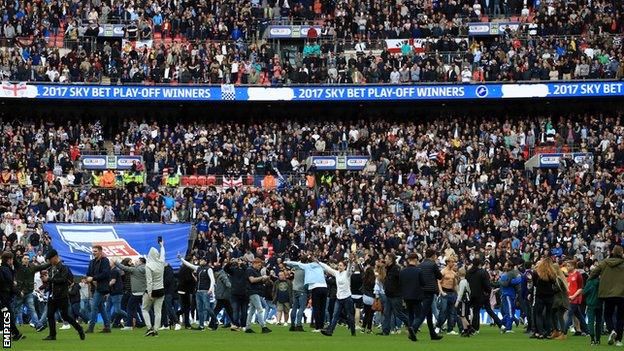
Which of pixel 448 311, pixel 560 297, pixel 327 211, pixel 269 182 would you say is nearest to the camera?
pixel 560 297

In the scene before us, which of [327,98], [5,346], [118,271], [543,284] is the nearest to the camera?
[5,346]

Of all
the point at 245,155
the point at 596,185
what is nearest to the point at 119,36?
the point at 245,155

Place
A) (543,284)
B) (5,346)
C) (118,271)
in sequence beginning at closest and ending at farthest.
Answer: (5,346), (543,284), (118,271)

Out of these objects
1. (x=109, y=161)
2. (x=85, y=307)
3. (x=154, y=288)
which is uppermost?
(x=109, y=161)

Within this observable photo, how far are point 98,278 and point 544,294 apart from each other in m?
8.98

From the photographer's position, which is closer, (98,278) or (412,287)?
(412,287)

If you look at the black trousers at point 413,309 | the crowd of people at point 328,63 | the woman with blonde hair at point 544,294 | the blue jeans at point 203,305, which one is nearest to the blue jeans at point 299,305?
the blue jeans at point 203,305

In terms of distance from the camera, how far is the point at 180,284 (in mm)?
30281

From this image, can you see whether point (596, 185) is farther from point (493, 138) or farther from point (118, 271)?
point (118, 271)

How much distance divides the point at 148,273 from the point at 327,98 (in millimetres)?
28065

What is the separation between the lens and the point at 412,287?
24.8 m

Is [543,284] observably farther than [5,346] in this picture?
Yes

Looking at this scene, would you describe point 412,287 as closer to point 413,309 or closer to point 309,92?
point 413,309

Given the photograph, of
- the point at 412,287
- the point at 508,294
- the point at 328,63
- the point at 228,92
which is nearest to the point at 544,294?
the point at 412,287
